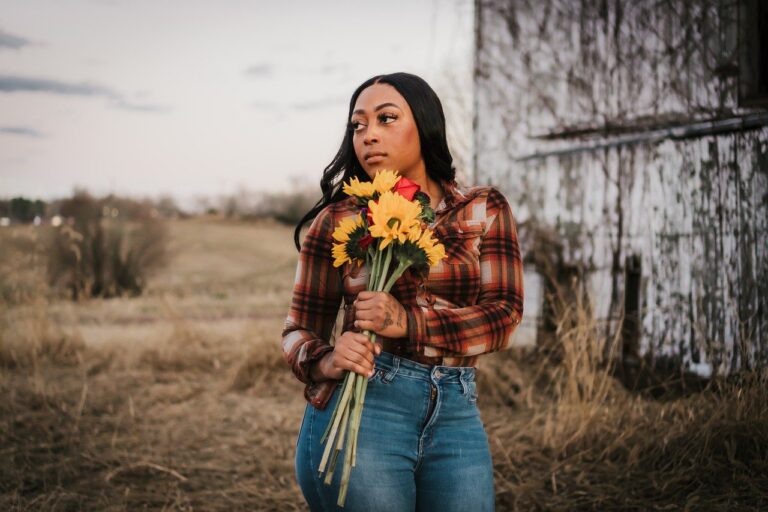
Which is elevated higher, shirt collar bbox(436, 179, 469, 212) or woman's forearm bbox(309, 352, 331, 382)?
shirt collar bbox(436, 179, 469, 212)

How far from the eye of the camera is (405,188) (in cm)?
182

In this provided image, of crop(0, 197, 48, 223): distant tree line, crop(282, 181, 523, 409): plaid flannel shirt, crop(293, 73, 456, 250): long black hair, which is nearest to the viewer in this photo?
crop(282, 181, 523, 409): plaid flannel shirt

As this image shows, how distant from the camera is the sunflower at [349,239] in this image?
1.78 metres

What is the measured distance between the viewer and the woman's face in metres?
1.99

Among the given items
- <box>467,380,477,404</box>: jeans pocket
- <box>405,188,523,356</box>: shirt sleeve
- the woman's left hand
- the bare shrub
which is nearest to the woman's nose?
<box>405,188,523,356</box>: shirt sleeve

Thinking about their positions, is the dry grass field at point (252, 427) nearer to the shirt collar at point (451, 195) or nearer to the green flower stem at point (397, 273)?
the shirt collar at point (451, 195)

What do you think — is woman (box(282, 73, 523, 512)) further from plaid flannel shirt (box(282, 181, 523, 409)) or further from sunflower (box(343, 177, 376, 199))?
sunflower (box(343, 177, 376, 199))

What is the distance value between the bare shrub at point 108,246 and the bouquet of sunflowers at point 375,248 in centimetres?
1402

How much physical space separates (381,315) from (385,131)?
1.99ft

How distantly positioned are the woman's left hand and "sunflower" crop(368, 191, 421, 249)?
134 mm

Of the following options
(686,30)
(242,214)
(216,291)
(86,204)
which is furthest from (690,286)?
(242,214)

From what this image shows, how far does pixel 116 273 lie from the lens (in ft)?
52.5

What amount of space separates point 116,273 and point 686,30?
14.2m

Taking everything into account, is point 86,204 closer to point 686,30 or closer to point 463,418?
point 686,30
